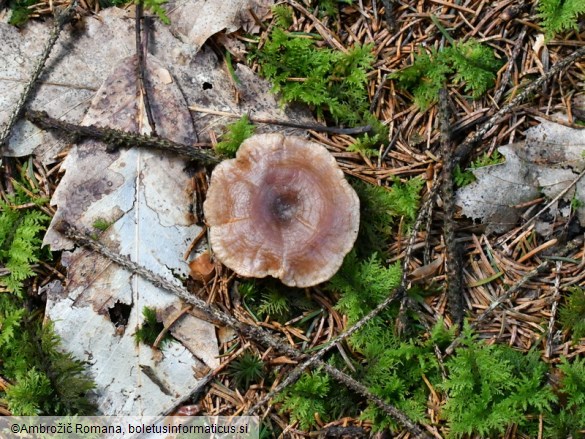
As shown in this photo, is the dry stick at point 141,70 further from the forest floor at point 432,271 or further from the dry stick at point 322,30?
the dry stick at point 322,30

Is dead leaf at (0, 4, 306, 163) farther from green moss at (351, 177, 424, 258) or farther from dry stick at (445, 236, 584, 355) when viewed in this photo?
dry stick at (445, 236, 584, 355)

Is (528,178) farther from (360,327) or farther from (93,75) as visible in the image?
(93,75)

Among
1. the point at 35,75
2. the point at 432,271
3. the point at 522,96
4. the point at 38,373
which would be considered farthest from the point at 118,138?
the point at 522,96

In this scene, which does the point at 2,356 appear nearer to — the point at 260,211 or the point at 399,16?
the point at 260,211

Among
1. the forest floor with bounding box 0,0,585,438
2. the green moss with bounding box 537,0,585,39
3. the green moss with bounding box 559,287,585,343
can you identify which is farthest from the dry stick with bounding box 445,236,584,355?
the green moss with bounding box 537,0,585,39

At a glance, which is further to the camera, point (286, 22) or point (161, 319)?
point (286, 22)

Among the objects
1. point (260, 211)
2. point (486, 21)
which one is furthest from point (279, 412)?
point (486, 21)
